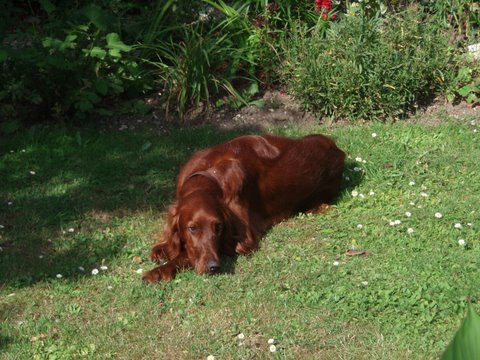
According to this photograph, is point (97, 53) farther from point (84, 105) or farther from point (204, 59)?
point (204, 59)

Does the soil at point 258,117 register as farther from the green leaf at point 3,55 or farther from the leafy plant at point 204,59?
the green leaf at point 3,55

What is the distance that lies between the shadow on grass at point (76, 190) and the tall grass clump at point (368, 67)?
2.90 feet

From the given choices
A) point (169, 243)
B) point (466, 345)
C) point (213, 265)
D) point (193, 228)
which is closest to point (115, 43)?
point (169, 243)

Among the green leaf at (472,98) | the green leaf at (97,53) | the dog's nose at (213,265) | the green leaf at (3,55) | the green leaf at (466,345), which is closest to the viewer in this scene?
the green leaf at (466,345)

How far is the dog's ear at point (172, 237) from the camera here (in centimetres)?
450

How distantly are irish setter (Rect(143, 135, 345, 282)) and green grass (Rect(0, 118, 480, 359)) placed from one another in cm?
11

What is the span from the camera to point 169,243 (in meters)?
4.55

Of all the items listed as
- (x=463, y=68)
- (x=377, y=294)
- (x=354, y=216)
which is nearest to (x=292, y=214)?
(x=354, y=216)

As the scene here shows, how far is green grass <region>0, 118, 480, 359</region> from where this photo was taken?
12.2 feet

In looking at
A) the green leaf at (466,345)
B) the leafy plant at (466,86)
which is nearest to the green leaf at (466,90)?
the leafy plant at (466,86)

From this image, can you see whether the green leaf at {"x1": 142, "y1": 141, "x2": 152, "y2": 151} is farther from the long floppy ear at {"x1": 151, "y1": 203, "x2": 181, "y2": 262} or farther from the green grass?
the long floppy ear at {"x1": 151, "y1": 203, "x2": 181, "y2": 262}

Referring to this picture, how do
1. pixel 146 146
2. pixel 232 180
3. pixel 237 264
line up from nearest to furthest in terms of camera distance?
pixel 237 264
pixel 232 180
pixel 146 146

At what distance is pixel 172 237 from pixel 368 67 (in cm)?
307

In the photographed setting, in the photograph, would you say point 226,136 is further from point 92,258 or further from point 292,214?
point 92,258
